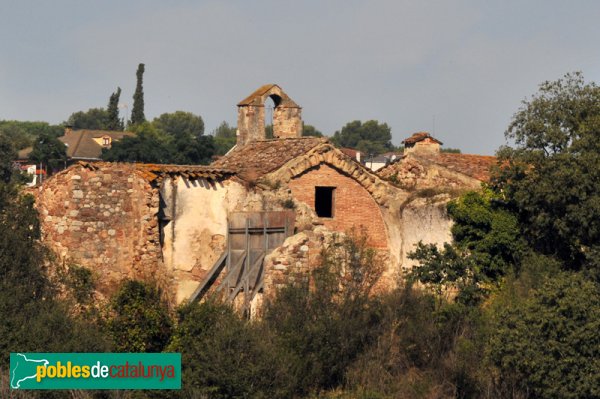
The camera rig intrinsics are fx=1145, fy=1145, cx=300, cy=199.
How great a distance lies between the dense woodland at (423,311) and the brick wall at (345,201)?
175 cm

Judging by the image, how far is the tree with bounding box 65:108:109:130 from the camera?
118250 mm

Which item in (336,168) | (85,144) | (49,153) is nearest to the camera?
(336,168)

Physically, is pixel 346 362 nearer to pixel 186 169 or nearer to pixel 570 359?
pixel 570 359

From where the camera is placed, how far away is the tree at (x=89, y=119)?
118 metres

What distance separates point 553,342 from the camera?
15.6 meters

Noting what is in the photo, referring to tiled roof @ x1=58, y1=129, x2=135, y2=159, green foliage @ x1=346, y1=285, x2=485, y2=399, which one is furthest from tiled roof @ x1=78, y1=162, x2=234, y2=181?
tiled roof @ x1=58, y1=129, x2=135, y2=159

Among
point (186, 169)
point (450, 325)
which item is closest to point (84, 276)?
point (186, 169)

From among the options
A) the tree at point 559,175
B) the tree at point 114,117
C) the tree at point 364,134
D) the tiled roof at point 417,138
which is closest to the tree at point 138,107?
the tree at point 114,117

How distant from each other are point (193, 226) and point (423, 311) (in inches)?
189

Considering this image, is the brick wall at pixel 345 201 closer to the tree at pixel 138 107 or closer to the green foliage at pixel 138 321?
the green foliage at pixel 138 321

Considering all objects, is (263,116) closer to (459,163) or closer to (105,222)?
(459,163)

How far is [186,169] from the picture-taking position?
20.7 m

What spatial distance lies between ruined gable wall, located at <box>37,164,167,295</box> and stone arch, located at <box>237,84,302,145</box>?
4.70 m

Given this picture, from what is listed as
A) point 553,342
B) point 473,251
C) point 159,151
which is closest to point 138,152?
point 159,151
